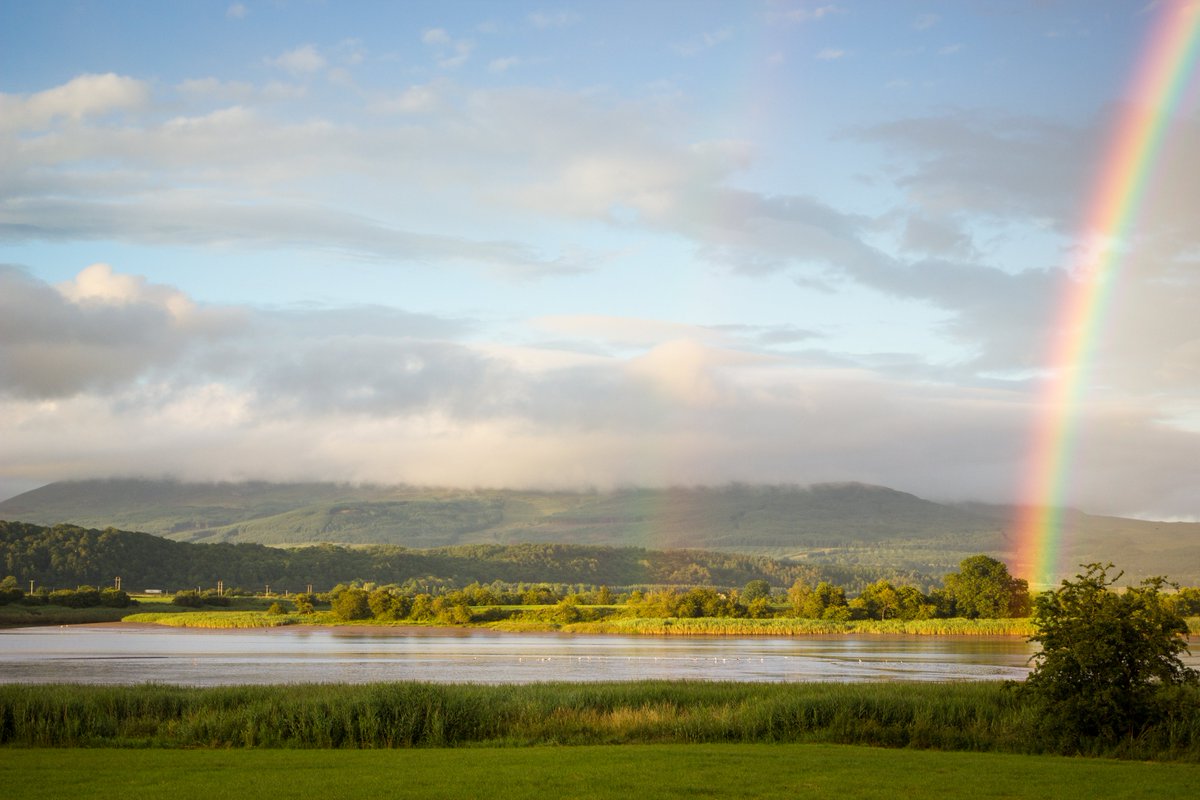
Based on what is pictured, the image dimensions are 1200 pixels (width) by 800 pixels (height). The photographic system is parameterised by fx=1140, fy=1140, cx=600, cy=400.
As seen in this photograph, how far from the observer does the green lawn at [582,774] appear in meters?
20.4

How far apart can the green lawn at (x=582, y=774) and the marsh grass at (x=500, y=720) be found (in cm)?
329

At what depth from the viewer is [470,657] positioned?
78000mm

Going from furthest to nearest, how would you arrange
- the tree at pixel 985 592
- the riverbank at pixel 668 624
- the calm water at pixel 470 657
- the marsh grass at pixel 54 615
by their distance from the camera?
the marsh grass at pixel 54 615, the tree at pixel 985 592, the riverbank at pixel 668 624, the calm water at pixel 470 657

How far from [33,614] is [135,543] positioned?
228ft

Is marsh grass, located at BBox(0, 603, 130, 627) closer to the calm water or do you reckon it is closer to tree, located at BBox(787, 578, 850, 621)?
the calm water

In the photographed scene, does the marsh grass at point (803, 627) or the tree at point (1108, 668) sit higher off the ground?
the tree at point (1108, 668)

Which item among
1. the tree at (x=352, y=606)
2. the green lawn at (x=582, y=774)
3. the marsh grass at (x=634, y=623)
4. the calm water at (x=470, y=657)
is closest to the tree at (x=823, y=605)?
the marsh grass at (x=634, y=623)

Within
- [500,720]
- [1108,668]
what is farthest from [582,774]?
[1108,668]

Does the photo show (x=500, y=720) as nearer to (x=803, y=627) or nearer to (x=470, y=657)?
(x=470, y=657)

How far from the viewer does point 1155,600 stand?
30281mm

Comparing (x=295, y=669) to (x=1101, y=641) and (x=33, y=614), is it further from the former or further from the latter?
(x=33, y=614)

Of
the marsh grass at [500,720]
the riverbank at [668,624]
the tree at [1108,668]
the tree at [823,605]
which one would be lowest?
the riverbank at [668,624]

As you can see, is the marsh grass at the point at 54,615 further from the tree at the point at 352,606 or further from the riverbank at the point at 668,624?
the tree at the point at 352,606

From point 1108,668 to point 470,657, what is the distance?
54.9 metres
